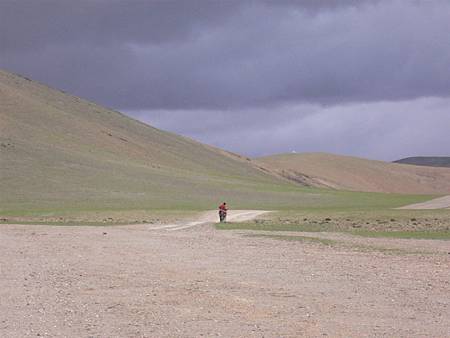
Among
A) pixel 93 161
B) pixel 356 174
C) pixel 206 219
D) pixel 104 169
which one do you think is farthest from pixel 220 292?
pixel 356 174

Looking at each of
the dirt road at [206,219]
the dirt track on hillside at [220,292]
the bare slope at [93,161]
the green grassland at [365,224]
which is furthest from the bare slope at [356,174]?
the dirt track on hillside at [220,292]

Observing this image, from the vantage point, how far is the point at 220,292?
15867 millimetres

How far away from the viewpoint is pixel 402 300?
14891 mm

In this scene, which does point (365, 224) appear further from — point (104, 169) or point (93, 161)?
point (93, 161)

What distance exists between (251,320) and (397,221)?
98.2 feet

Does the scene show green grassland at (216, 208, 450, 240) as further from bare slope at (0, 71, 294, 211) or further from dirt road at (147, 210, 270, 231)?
bare slope at (0, 71, 294, 211)

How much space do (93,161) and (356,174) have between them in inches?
3286

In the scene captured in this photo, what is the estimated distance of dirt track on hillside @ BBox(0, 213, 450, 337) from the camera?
12.4 metres

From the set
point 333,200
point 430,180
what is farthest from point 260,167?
point 333,200

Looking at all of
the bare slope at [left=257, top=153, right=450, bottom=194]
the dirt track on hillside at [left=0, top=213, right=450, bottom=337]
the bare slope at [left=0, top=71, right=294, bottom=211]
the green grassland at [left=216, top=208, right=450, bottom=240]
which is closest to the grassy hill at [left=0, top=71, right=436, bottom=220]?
the bare slope at [left=0, top=71, right=294, bottom=211]

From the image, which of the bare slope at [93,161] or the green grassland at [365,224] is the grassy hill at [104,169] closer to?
the bare slope at [93,161]

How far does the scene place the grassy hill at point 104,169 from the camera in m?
64.9

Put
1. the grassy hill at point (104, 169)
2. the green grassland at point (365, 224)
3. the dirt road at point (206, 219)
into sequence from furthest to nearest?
the grassy hill at point (104, 169) < the dirt road at point (206, 219) < the green grassland at point (365, 224)

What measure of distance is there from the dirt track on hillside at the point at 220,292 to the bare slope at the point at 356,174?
11463 centimetres
